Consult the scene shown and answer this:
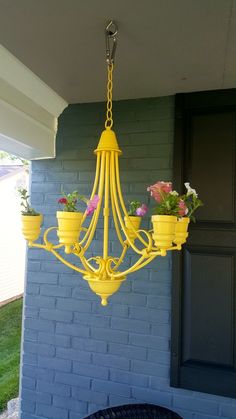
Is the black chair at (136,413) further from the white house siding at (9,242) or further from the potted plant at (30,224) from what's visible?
the white house siding at (9,242)

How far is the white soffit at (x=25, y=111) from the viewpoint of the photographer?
1.52 metres

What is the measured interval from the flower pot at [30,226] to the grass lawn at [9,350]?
2255 mm

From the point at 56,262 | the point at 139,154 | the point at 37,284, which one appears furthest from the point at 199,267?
the point at 37,284

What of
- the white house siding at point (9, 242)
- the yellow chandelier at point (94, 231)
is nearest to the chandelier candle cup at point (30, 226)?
the yellow chandelier at point (94, 231)

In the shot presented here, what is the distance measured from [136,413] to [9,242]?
4144mm

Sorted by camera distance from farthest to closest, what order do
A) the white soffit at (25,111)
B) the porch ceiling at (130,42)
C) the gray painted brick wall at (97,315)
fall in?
the gray painted brick wall at (97,315)
the white soffit at (25,111)
the porch ceiling at (130,42)

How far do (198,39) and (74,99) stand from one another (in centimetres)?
90

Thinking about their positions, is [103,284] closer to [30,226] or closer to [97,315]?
[30,226]

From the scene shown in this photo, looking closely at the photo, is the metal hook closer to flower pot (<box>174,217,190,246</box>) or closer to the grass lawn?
flower pot (<box>174,217,190,246</box>)

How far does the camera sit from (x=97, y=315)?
1.90 m

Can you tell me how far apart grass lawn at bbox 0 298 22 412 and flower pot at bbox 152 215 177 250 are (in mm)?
2518

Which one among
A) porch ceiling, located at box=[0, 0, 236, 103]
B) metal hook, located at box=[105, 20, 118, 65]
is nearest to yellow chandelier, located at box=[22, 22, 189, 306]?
metal hook, located at box=[105, 20, 118, 65]

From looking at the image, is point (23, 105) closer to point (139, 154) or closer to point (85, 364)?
point (139, 154)

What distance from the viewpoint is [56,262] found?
6.57ft
